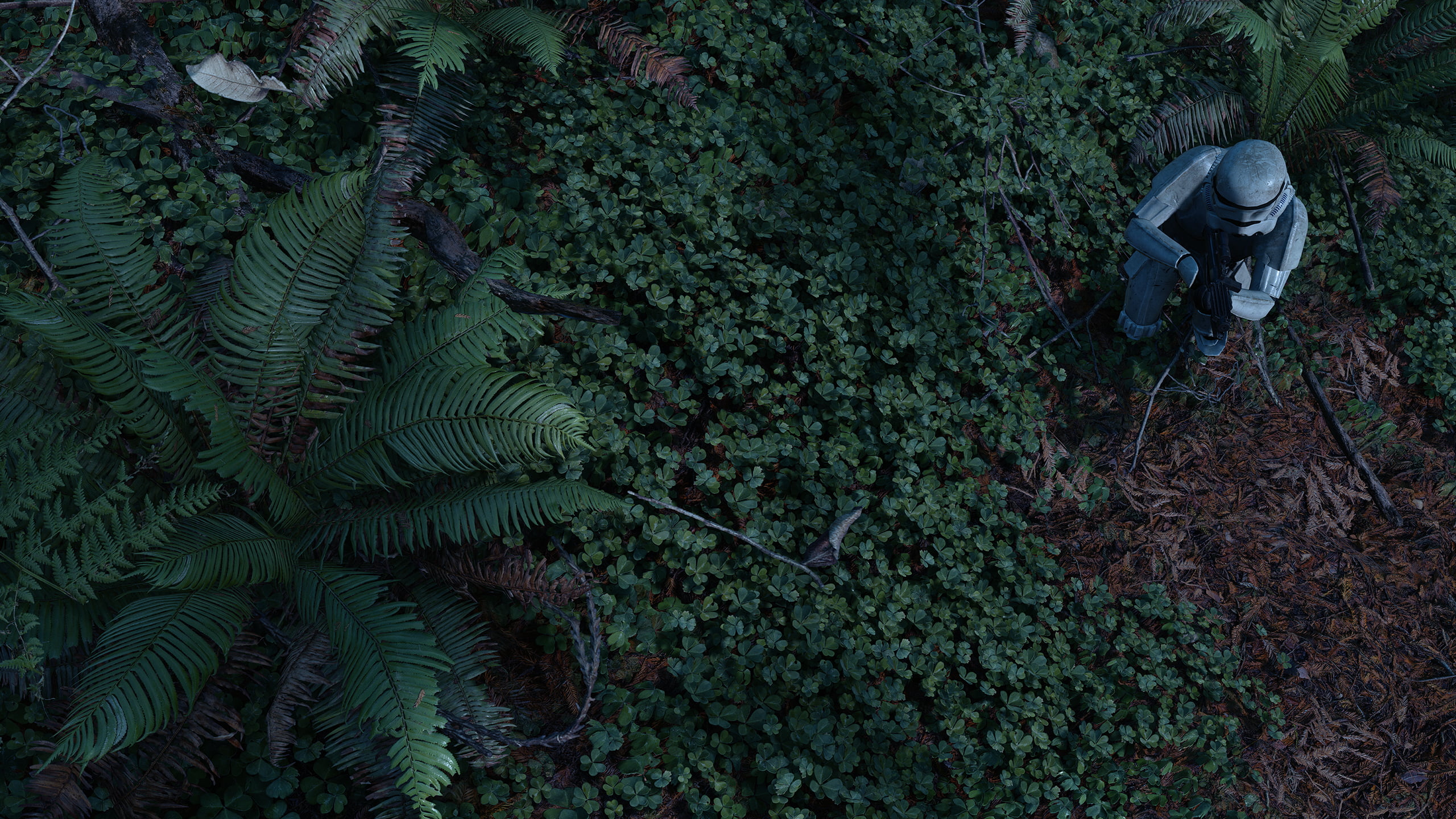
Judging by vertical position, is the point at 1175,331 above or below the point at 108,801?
above

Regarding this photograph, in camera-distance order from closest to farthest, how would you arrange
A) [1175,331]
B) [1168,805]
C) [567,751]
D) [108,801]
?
[108,801] → [567,751] → [1168,805] → [1175,331]

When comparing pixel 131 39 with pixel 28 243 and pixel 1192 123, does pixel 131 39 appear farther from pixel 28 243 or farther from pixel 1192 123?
pixel 1192 123

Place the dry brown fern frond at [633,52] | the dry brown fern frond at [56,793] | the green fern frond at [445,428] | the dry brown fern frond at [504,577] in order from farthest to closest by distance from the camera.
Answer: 1. the dry brown fern frond at [633,52]
2. the dry brown fern frond at [504,577]
3. the green fern frond at [445,428]
4. the dry brown fern frond at [56,793]

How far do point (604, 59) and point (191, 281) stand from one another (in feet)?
7.34

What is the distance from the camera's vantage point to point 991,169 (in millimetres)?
4918

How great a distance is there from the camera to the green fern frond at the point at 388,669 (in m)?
2.28

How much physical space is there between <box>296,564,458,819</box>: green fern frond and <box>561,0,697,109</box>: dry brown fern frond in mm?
2693

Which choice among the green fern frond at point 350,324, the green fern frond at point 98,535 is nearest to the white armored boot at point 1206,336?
the green fern frond at point 350,324

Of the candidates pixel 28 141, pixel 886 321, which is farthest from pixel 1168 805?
pixel 28 141

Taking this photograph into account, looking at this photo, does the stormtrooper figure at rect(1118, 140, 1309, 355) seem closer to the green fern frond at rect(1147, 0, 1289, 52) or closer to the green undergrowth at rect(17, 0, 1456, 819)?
the green undergrowth at rect(17, 0, 1456, 819)

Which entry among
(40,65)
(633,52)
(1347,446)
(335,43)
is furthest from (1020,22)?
(40,65)

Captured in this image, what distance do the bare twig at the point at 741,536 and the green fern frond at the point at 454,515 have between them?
54 centimetres

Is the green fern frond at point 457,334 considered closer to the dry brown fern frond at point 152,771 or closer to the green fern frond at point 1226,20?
the dry brown fern frond at point 152,771

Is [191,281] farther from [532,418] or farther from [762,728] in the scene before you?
[762,728]
